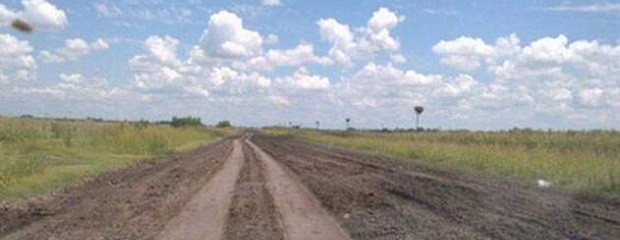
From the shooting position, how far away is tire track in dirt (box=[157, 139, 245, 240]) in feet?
40.5

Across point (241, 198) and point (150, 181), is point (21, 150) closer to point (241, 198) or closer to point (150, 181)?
point (150, 181)

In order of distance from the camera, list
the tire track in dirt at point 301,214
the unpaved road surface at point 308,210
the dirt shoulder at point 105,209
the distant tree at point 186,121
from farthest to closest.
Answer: the distant tree at point 186,121
the dirt shoulder at point 105,209
the unpaved road surface at point 308,210
the tire track in dirt at point 301,214

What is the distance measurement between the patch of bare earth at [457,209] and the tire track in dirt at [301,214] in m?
0.26

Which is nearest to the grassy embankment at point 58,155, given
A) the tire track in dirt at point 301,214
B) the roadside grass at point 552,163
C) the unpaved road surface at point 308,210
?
the unpaved road surface at point 308,210

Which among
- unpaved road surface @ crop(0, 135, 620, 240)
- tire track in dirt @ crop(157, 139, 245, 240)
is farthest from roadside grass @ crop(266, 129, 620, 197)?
tire track in dirt @ crop(157, 139, 245, 240)

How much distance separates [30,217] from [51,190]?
5798mm

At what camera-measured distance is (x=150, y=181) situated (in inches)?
915

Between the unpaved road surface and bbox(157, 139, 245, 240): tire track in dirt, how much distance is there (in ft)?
0.06

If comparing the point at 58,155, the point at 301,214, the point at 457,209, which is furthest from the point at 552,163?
the point at 58,155

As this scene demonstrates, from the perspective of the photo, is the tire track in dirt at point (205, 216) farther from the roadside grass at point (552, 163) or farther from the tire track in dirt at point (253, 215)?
the roadside grass at point (552, 163)

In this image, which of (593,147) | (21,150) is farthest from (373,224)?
(593,147)

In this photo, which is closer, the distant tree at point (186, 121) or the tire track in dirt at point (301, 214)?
the tire track in dirt at point (301, 214)

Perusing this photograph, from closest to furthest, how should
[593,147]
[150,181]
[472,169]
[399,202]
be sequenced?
[399,202] → [150,181] → [472,169] → [593,147]

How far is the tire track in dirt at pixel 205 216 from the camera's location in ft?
40.5
